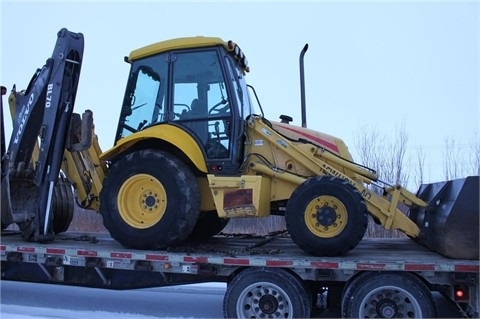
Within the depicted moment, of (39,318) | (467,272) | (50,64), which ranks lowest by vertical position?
(39,318)

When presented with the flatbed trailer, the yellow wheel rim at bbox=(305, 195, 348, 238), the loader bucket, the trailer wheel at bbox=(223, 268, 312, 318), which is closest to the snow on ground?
the flatbed trailer

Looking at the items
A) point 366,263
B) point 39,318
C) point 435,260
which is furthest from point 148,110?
point 435,260

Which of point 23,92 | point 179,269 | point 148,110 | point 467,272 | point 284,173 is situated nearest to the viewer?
point 467,272

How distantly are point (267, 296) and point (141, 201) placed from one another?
2.02m

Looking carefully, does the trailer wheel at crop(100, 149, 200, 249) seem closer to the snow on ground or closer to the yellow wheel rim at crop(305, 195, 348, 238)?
the snow on ground

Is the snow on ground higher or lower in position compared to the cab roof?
lower

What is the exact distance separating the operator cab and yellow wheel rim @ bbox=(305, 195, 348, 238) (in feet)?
3.70

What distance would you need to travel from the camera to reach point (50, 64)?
709 cm

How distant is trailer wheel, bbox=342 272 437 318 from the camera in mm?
5105

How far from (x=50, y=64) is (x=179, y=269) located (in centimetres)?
353

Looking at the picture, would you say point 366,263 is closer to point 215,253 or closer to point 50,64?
point 215,253

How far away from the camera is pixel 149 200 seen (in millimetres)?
6293

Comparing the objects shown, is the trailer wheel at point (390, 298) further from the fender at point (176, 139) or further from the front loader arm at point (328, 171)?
the fender at point (176, 139)

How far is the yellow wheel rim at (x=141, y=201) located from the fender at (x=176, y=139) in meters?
0.49
